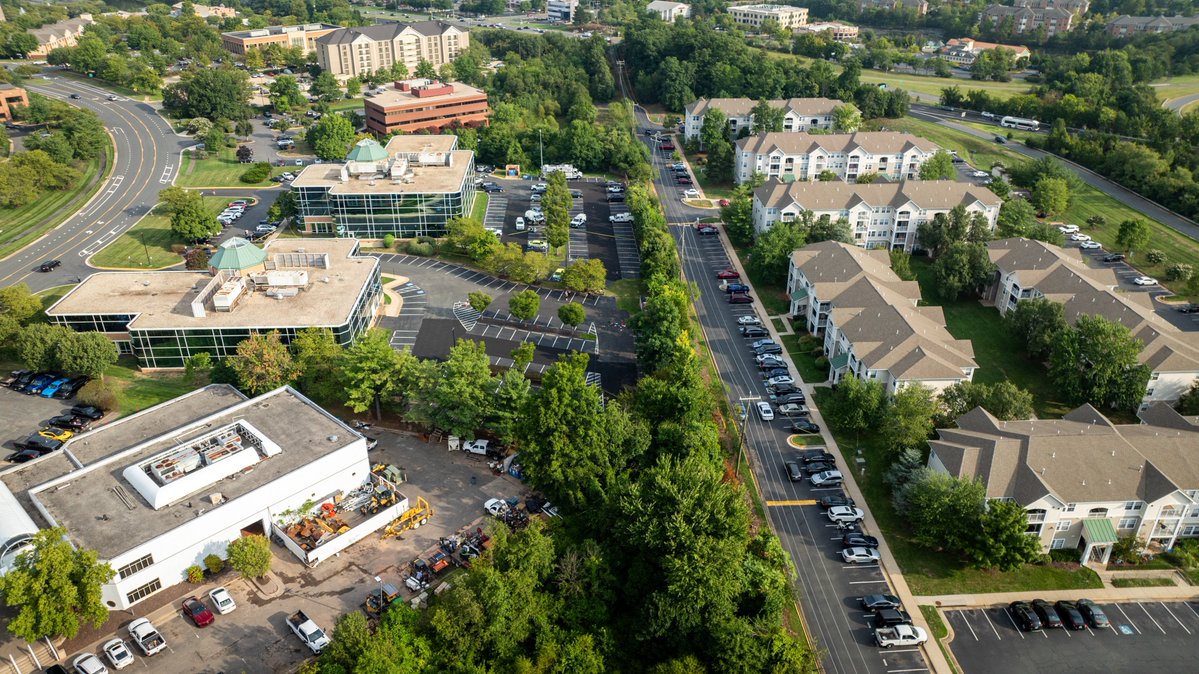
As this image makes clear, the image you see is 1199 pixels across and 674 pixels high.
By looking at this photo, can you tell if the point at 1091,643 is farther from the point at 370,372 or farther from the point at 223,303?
the point at 223,303

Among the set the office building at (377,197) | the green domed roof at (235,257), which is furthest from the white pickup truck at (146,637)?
the office building at (377,197)

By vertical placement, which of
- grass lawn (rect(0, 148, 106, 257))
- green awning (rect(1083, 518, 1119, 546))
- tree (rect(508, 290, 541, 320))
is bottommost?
green awning (rect(1083, 518, 1119, 546))

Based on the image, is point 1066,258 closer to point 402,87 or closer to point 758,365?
point 758,365

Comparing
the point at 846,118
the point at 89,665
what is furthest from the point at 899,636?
the point at 846,118

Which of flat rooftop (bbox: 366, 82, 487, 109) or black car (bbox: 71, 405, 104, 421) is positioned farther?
flat rooftop (bbox: 366, 82, 487, 109)

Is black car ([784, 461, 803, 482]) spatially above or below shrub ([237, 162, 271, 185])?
below

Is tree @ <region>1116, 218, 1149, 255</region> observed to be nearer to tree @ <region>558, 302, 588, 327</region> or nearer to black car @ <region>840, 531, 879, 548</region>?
black car @ <region>840, 531, 879, 548</region>

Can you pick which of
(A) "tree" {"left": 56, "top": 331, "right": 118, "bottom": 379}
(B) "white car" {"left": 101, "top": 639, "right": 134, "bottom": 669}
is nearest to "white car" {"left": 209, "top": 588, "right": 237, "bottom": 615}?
(B) "white car" {"left": 101, "top": 639, "right": 134, "bottom": 669}
